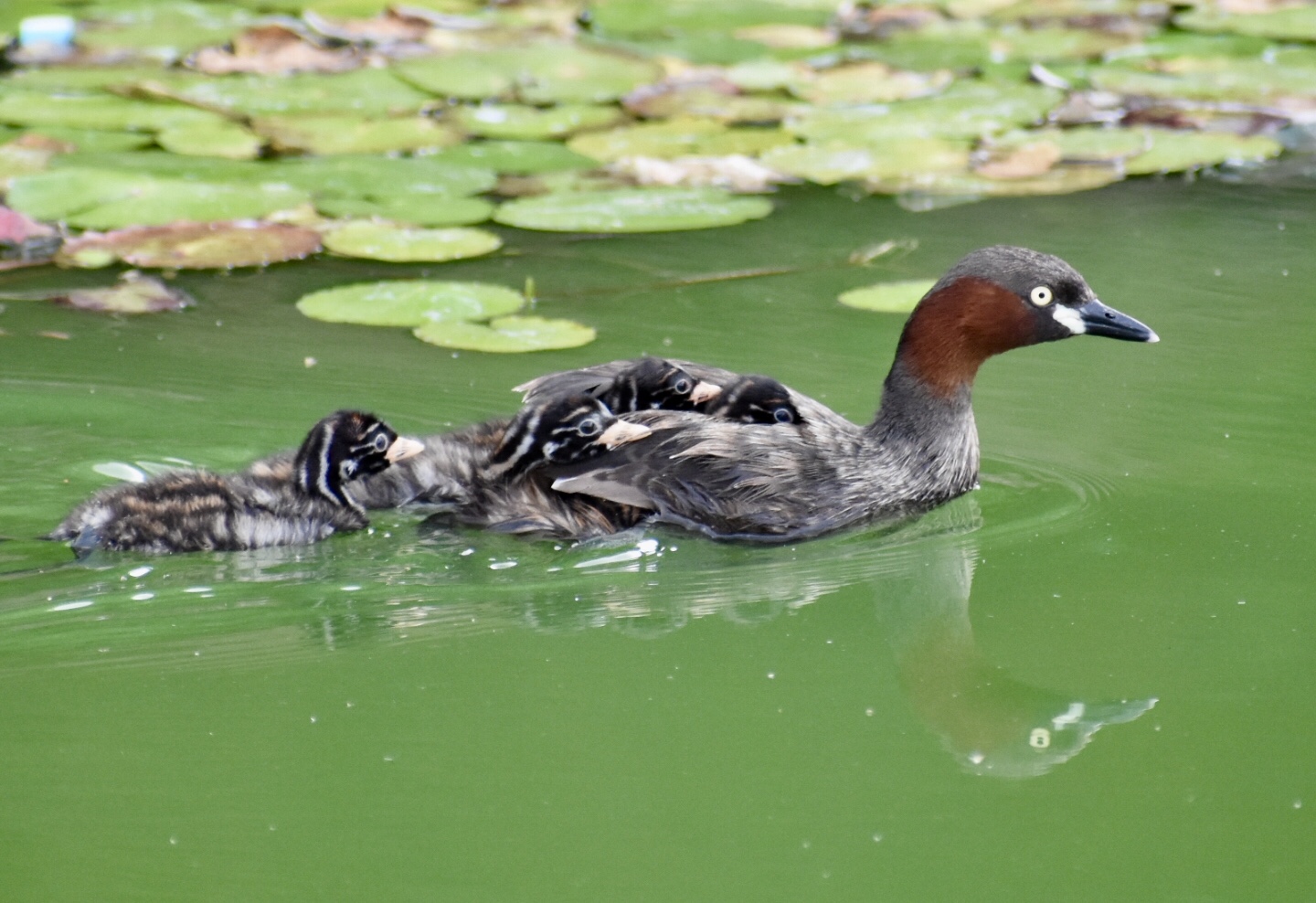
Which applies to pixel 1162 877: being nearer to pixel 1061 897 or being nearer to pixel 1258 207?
pixel 1061 897

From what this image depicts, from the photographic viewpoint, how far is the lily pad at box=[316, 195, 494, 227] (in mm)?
7609

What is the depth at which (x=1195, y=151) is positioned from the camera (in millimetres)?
8516

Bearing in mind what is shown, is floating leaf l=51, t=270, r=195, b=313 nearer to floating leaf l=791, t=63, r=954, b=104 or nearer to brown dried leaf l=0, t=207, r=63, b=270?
brown dried leaf l=0, t=207, r=63, b=270

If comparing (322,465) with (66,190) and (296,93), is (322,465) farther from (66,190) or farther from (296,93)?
(296,93)

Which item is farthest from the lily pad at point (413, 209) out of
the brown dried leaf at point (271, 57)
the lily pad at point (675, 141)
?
the brown dried leaf at point (271, 57)

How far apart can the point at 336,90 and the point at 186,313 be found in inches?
112

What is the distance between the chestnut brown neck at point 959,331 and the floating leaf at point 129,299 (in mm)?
2982

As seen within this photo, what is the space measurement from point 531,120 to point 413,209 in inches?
61.2

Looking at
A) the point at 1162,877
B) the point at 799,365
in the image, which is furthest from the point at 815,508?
the point at 1162,877

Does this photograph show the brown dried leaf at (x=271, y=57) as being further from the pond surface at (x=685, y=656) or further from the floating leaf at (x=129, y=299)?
the pond surface at (x=685, y=656)

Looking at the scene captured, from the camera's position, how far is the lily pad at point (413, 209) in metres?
7.61

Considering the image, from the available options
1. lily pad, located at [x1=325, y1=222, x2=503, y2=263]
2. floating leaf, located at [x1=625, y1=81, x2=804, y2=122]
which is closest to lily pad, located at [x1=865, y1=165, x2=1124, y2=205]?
floating leaf, located at [x1=625, y1=81, x2=804, y2=122]

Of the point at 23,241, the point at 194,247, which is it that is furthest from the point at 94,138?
the point at 194,247

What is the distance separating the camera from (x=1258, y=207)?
26.4 feet
